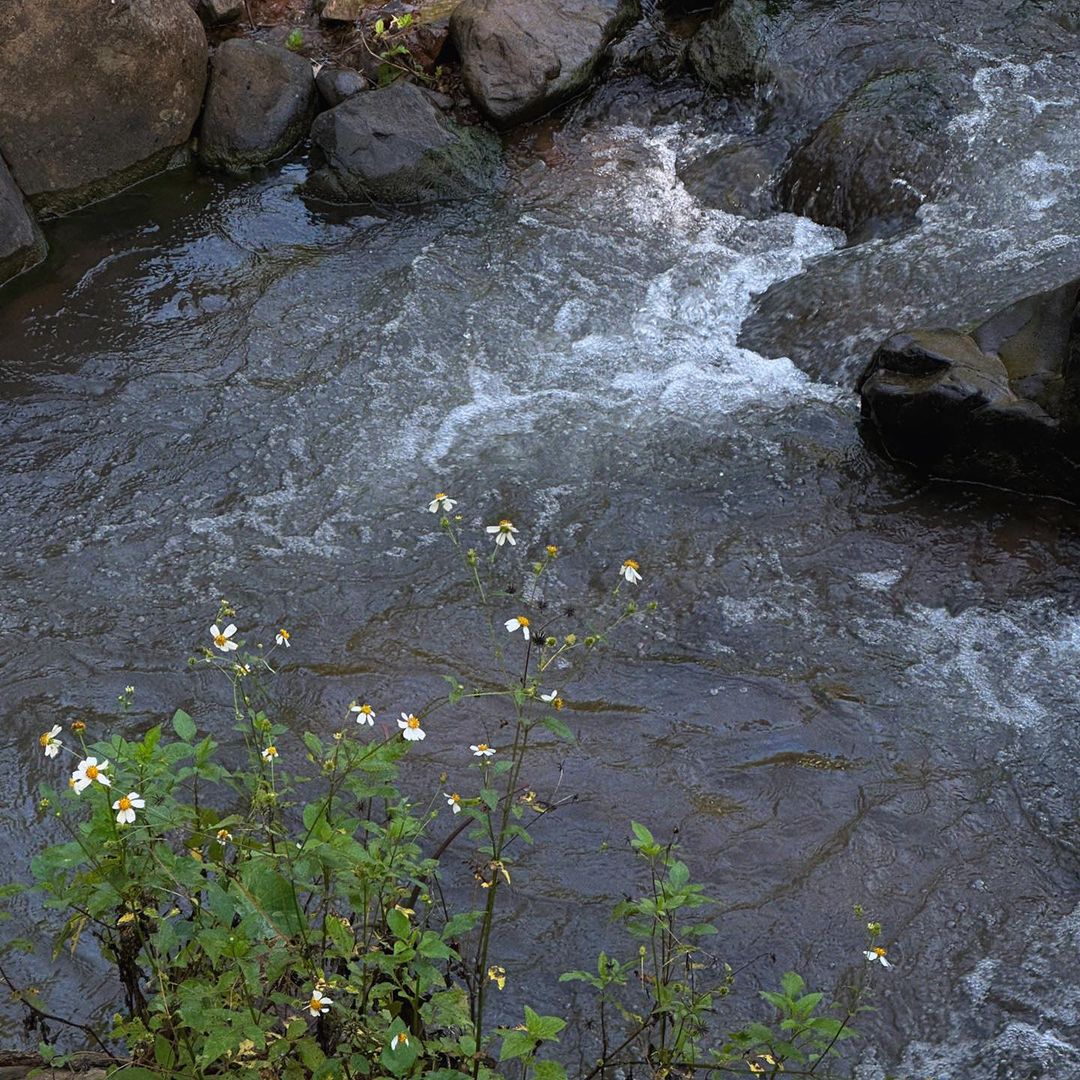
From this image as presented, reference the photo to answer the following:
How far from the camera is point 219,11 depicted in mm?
7828

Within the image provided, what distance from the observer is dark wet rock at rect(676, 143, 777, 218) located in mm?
6789

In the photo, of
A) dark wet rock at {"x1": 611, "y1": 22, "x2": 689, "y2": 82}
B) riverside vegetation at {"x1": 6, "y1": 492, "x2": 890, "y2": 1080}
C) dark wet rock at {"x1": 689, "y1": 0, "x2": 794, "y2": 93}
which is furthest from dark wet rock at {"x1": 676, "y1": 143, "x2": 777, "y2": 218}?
riverside vegetation at {"x1": 6, "y1": 492, "x2": 890, "y2": 1080}

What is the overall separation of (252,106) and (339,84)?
536 mm

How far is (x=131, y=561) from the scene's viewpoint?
4.63m

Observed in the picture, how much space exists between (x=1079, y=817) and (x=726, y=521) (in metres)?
1.70

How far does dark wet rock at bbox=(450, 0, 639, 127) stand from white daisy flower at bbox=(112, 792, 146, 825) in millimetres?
5979

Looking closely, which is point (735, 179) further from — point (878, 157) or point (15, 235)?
point (15, 235)

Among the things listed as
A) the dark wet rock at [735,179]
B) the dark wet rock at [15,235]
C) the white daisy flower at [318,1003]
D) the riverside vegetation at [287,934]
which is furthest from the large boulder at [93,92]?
the white daisy flower at [318,1003]

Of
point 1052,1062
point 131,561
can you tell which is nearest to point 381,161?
point 131,561

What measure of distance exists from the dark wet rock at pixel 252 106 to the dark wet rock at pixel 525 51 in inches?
40.8

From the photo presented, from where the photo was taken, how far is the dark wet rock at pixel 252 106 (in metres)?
7.22

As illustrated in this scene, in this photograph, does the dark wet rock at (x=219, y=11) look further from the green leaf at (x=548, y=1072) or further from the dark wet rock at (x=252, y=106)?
the green leaf at (x=548, y=1072)

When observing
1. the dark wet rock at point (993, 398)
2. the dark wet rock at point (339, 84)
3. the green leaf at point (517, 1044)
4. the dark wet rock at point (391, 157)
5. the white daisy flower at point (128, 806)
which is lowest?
the dark wet rock at point (993, 398)

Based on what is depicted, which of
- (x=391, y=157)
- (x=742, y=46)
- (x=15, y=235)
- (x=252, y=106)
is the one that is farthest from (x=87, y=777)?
(x=742, y=46)
